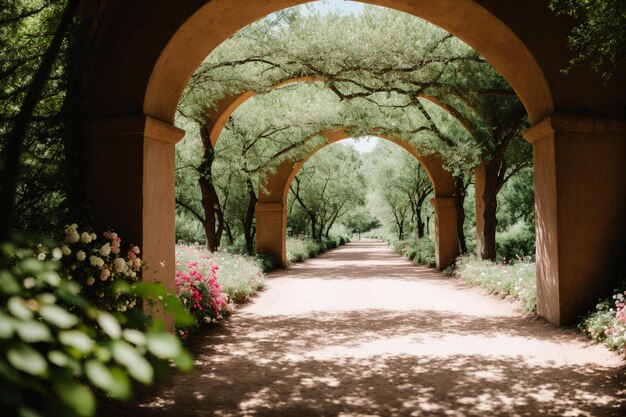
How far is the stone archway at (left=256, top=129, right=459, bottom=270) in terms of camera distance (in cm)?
1736

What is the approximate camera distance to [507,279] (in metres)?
9.89

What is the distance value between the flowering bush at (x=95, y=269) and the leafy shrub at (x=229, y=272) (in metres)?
2.68

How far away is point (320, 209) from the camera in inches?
1287

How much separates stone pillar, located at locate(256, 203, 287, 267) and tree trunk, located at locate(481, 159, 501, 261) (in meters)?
7.90

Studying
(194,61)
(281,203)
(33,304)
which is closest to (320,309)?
(194,61)

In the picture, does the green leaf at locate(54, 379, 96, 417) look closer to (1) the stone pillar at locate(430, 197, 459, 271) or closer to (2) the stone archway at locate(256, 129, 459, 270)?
(2) the stone archway at locate(256, 129, 459, 270)

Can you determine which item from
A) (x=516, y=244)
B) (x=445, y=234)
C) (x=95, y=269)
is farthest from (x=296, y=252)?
(x=95, y=269)

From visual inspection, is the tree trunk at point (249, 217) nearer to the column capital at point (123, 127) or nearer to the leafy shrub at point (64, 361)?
the column capital at point (123, 127)

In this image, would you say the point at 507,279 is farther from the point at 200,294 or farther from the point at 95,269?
the point at 95,269

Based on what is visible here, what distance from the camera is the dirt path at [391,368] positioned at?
13.3ft

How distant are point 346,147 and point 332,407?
1327 inches

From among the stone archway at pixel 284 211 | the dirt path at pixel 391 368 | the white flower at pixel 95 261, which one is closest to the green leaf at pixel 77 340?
the dirt path at pixel 391 368

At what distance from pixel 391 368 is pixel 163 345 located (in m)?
4.74

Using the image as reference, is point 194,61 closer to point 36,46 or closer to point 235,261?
point 36,46
